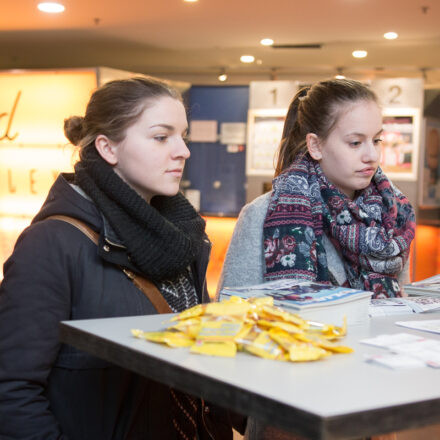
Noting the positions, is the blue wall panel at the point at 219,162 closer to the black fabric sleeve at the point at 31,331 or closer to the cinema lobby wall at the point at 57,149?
the cinema lobby wall at the point at 57,149

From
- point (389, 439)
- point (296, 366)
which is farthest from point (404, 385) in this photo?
point (389, 439)

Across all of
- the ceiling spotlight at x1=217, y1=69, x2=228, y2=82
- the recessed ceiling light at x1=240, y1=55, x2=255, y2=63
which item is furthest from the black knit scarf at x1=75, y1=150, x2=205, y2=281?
the ceiling spotlight at x1=217, y1=69, x2=228, y2=82

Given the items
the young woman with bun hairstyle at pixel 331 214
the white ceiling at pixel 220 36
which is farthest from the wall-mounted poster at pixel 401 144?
the young woman with bun hairstyle at pixel 331 214

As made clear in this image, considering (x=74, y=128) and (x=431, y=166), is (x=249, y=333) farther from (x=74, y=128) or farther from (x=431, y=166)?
(x=431, y=166)

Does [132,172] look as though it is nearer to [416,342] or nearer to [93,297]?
[93,297]

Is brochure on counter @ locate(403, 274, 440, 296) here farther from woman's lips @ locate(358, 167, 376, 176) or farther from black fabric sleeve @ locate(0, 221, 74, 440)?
black fabric sleeve @ locate(0, 221, 74, 440)

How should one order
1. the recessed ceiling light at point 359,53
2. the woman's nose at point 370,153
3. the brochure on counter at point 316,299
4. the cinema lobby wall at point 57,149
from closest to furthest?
the brochure on counter at point 316,299, the woman's nose at point 370,153, the cinema lobby wall at point 57,149, the recessed ceiling light at point 359,53

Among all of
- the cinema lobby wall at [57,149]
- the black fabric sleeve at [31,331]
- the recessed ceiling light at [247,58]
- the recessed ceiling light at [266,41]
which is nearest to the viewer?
the black fabric sleeve at [31,331]

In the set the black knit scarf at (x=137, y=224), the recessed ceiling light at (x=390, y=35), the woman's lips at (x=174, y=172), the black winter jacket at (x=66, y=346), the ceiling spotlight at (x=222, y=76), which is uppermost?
the recessed ceiling light at (x=390, y=35)

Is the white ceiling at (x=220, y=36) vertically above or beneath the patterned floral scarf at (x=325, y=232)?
above

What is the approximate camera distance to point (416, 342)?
1185mm

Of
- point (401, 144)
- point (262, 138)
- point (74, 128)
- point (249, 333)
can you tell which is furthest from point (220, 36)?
point (249, 333)

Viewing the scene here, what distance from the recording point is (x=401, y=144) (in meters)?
6.23

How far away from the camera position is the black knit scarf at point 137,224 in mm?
1566
